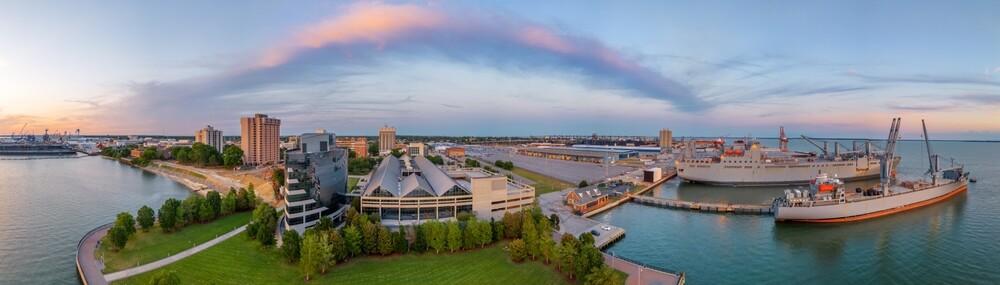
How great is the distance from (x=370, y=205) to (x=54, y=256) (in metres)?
21.1

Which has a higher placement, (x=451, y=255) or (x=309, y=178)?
(x=309, y=178)

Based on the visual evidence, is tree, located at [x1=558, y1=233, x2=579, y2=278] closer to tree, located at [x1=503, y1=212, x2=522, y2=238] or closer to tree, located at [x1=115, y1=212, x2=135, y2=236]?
tree, located at [x1=503, y1=212, x2=522, y2=238]

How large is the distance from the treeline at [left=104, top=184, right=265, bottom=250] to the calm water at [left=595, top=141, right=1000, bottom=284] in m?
33.9

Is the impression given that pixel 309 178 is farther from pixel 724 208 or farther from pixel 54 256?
pixel 724 208

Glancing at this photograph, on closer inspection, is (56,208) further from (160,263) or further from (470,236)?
(470,236)

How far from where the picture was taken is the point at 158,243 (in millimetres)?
31359

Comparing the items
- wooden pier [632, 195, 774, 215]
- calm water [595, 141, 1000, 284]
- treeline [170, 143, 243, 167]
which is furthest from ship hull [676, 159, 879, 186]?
treeline [170, 143, 243, 167]

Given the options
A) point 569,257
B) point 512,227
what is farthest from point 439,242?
point 569,257

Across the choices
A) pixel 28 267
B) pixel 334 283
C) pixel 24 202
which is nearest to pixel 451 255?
pixel 334 283

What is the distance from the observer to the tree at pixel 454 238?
2823 centimetres

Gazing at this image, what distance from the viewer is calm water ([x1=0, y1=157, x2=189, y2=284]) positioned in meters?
28.1

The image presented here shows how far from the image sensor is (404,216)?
119 ft

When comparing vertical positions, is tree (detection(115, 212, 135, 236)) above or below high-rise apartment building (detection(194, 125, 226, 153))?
below

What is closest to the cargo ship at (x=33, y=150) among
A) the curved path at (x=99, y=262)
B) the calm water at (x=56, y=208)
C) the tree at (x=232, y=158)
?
the calm water at (x=56, y=208)
